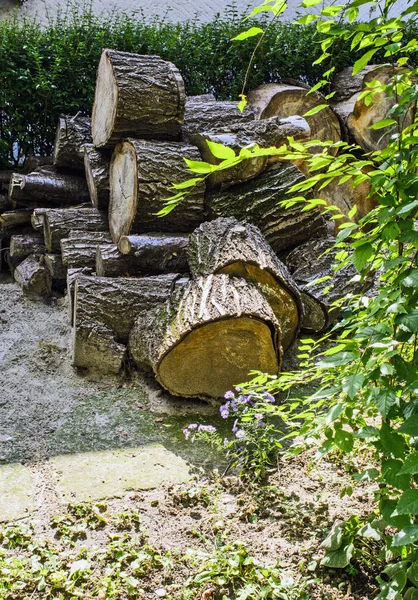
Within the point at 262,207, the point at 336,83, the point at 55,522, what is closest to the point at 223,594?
the point at 55,522

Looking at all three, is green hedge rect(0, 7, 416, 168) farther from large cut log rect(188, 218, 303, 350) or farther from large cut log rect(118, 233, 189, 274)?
large cut log rect(188, 218, 303, 350)

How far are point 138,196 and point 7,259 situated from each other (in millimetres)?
1751

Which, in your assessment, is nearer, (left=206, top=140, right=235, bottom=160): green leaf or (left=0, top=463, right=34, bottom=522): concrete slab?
(left=206, top=140, right=235, bottom=160): green leaf

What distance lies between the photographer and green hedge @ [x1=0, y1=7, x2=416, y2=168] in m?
5.26

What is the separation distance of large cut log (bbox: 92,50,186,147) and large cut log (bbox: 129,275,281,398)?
1558mm

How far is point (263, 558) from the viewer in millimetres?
2053

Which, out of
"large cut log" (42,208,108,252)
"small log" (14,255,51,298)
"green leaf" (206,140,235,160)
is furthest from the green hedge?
"green leaf" (206,140,235,160)

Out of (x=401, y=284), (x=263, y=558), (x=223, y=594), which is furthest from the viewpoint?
(x=263, y=558)

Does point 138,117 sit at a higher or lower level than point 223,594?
higher

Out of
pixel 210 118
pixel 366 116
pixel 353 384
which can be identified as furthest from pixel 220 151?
pixel 366 116

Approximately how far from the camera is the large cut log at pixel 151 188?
12.9ft

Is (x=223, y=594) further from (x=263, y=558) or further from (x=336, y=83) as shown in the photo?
(x=336, y=83)

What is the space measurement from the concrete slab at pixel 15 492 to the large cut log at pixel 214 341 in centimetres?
87

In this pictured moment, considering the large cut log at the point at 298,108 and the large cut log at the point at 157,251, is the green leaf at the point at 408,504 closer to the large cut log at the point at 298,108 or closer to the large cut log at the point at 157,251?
the large cut log at the point at 157,251
